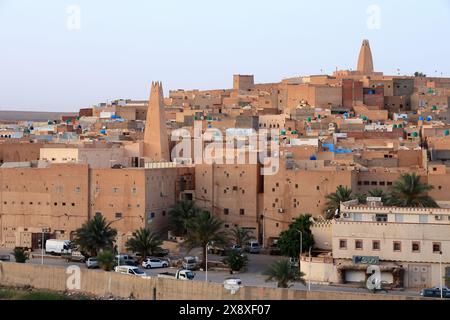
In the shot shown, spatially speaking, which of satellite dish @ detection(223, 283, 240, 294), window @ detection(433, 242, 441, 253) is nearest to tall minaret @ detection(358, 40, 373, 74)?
window @ detection(433, 242, 441, 253)

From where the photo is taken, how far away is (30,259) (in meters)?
33.2

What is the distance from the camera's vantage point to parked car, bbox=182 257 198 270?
3084 cm

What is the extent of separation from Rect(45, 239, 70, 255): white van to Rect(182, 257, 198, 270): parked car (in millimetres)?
4086

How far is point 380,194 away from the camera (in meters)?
32.8

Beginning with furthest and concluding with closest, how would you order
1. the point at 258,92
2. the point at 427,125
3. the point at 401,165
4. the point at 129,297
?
the point at 258,92, the point at 427,125, the point at 401,165, the point at 129,297

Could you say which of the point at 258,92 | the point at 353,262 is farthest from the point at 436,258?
the point at 258,92

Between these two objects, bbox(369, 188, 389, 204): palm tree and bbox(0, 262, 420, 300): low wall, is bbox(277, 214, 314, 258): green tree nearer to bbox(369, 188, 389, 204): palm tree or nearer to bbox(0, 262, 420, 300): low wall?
bbox(369, 188, 389, 204): palm tree

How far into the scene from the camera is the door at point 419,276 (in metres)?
28.1

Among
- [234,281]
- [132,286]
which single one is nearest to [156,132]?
[234,281]

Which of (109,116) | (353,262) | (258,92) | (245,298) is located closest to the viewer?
(245,298)

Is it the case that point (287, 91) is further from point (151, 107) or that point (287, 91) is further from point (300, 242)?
point (300, 242)

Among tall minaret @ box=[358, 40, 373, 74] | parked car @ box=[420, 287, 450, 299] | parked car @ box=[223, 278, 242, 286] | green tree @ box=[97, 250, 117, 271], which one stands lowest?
parked car @ box=[420, 287, 450, 299]

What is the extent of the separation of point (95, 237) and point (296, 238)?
566 cm

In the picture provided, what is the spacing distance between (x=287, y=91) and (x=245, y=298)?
114 feet
